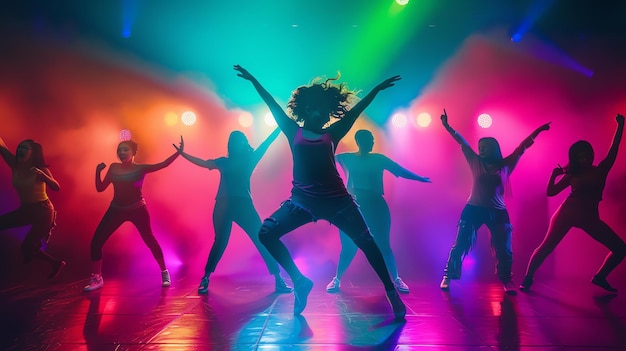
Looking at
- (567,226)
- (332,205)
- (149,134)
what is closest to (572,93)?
(567,226)

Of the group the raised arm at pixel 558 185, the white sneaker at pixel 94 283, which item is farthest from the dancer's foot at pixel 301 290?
the raised arm at pixel 558 185

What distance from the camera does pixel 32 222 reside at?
493 centimetres

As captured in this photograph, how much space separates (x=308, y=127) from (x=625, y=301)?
4.03 m

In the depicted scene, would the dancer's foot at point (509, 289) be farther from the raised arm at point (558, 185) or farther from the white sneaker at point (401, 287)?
the raised arm at point (558, 185)

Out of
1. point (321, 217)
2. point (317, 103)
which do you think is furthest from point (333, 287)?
point (317, 103)

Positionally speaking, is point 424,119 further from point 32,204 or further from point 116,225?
point 32,204

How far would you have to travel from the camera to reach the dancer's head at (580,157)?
457 cm

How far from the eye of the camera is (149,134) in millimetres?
6648

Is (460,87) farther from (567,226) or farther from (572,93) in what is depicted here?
(567,226)

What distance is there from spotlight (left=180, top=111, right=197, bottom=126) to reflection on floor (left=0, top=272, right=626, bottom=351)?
3.23 m

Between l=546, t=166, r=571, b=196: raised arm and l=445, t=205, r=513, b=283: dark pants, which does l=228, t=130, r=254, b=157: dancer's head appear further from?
l=546, t=166, r=571, b=196: raised arm

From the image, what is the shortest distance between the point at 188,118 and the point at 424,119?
4549 mm

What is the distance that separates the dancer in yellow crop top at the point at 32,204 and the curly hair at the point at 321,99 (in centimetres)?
392

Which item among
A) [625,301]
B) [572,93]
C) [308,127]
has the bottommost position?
[625,301]
